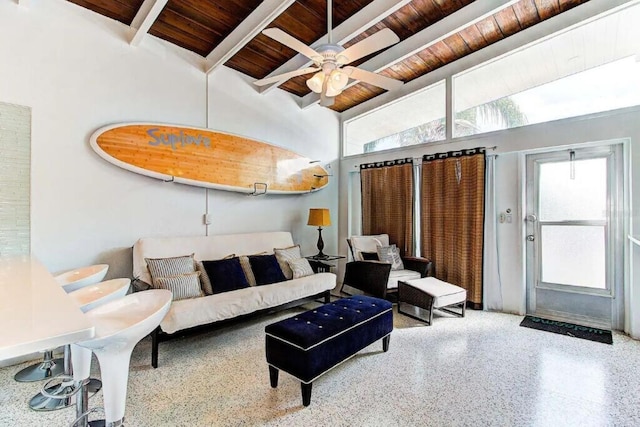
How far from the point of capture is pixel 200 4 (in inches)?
121

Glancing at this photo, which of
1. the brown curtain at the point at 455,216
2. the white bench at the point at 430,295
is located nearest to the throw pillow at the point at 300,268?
the white bench at the point at 430,295

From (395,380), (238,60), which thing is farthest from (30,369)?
(238,60)

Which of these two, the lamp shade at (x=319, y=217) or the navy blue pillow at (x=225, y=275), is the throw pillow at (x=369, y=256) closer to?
the lamp shade at (x=319, y=217)

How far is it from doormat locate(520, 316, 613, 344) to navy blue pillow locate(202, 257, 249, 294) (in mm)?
3243

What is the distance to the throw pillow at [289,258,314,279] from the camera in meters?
3.91

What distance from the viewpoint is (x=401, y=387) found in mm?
2322

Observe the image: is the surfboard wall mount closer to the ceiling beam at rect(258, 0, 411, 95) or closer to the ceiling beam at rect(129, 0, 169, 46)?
the ceiling beam at rect(258, 0, 411, 95)

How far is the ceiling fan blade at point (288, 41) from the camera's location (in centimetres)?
224

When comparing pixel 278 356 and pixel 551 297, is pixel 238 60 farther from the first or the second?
pixel 551 297

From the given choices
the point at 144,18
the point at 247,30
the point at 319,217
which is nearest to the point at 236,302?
the point at 319,217

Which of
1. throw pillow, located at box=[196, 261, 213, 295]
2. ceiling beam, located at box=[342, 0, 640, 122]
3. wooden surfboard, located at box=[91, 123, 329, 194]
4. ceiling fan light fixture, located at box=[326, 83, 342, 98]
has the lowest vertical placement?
throw pillow, located at box=[196, 261, 213, 295]

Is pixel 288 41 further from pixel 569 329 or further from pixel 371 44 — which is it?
pixel 569 329

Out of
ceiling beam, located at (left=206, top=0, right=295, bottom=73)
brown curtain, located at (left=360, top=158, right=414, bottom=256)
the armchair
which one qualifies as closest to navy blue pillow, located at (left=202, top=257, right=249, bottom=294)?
the armchair

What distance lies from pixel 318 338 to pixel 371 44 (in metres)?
2.18
